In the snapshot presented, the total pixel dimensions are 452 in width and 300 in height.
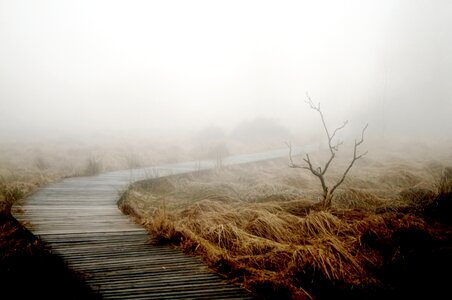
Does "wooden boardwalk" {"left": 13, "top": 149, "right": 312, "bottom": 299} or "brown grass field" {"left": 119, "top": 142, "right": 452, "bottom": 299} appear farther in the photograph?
"brown grass field" {"left": 119, "top": 142, "right": 452, "bottom": 299}

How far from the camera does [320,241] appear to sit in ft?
15.7

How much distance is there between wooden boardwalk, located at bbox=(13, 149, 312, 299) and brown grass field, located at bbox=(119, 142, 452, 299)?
250mm

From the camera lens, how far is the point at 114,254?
162 inches

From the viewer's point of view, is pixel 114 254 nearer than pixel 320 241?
Yes

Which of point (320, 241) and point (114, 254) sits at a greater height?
point (114, 254)

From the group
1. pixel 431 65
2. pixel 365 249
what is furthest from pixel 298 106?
pixel 365 249

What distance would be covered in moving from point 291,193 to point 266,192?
773 millimetres

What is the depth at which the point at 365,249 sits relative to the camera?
15.5 ft

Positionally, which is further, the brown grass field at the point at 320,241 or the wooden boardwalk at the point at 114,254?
the brown grass field at the point at 320,241

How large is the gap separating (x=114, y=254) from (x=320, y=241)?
2.61 metres

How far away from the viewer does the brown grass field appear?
3.47 m

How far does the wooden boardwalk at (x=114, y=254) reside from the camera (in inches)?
125

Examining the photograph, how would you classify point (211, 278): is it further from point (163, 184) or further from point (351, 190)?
point (163, 184)

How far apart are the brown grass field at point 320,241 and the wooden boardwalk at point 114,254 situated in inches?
9.8
